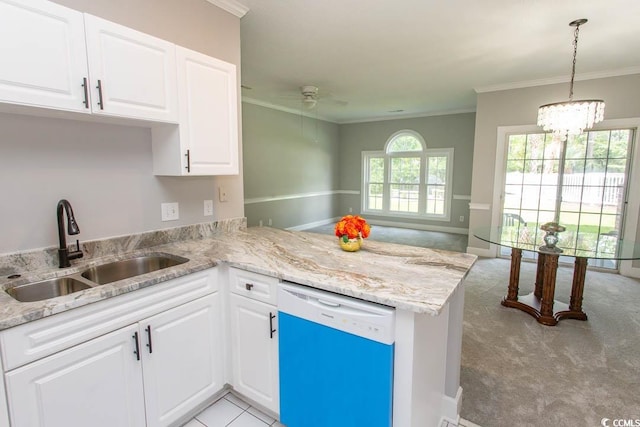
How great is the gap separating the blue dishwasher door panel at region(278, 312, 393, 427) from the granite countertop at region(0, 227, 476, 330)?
0.70ft

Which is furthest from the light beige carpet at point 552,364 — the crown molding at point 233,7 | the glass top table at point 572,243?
the crown molding at point 233,7

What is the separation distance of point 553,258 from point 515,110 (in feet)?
8.92

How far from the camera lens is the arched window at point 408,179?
727cm

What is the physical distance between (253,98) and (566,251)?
510cm

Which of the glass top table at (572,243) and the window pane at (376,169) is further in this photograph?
the window pane at (376,169)

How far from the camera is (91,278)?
1765 mm

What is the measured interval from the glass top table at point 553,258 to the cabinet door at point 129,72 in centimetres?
304

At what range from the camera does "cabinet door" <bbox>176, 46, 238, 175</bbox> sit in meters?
1.94

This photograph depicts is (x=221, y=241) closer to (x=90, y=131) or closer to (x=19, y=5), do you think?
(x=90, y=131)

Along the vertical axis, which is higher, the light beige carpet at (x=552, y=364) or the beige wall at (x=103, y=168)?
the beige wall at (x=103, y=168)

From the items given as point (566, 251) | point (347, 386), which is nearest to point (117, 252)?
point (347, 386)

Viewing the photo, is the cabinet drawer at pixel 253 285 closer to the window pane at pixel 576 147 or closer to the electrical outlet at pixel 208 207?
the electrical outlet at pixel 208 207

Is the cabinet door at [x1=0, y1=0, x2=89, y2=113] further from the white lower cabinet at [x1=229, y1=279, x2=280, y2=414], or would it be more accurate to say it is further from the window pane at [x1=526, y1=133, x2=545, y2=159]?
the window pane at [x1=526, y1=133, x2=545, y2=159]

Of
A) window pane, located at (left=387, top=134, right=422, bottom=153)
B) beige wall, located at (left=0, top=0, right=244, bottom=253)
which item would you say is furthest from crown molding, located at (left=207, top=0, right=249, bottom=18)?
window pane, located at (left=387, top=134, right=422, bottom=153)
